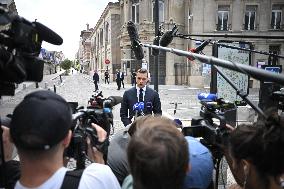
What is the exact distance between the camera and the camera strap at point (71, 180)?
1.70 meters

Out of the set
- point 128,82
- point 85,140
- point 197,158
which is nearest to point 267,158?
point 197,158

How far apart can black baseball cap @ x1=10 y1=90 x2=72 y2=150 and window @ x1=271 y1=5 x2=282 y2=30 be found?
113 feet

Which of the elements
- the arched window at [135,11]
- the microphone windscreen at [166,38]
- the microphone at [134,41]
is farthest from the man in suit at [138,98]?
the arched window at [135,11]

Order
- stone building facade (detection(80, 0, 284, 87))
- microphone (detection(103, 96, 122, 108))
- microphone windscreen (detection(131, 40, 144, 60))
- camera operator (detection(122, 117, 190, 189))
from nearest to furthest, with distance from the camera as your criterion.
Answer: camera operator (detection(122, 117, 190, 189)), microphone (detection(103, 96, 122, 108)), microphone windscreen (detection(131, 40, 144, 60)), stone building facade (detection(80, 0, 284, 87))

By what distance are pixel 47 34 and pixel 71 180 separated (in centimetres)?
75

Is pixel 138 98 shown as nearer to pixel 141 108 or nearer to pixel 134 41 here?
pixel 141 108

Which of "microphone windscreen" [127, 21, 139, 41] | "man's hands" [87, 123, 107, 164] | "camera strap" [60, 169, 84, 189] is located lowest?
"camera strap" [60, 169, 84, 189]

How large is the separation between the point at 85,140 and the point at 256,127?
0.98 m

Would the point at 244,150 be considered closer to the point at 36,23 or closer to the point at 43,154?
the point at 43,154

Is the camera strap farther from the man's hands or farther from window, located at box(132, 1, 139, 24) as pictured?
window, located at box(132, 1, 139, 24)

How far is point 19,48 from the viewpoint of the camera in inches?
68.2

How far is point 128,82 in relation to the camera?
3825 cm

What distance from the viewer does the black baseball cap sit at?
1645 mm

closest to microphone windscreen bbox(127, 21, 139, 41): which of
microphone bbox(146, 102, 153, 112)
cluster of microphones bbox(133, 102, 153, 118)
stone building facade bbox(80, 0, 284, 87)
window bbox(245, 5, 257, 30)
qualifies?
cluster of microphones bbox(133, 102, 153, 118)
